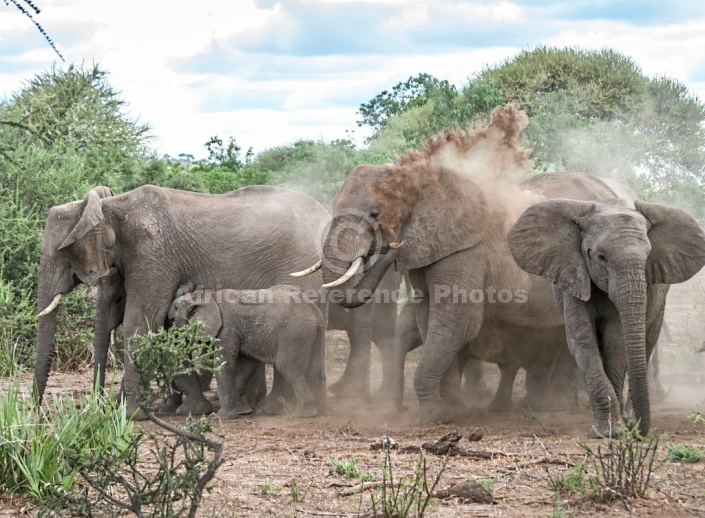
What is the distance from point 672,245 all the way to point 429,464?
2.42 meters

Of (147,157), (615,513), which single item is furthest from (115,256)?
(147,157)

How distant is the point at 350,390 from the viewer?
1031 centimetres

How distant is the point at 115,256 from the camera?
9.41 meters

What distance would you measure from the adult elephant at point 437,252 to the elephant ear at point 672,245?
1360 millimetres

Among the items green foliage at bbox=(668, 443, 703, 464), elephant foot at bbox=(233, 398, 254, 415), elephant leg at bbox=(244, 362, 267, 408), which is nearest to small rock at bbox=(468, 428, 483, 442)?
green foliage at bbox=(668, 443, 703, 464)

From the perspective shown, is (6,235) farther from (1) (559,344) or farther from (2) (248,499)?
(2) (248,499)

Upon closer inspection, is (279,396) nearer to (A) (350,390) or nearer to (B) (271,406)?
(B) (271,406)

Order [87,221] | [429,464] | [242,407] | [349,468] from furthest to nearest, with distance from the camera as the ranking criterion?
[242,407], [87,221], [429,464], [349,468]

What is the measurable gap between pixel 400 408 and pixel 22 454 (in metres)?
3.97

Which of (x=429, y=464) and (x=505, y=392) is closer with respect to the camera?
(x=429, y=464)

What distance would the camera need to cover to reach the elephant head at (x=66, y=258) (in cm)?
917

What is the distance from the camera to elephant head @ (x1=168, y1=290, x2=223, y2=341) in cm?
909

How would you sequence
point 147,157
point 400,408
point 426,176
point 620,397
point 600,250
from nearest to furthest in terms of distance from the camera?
point 600,250 → point 620,397 → point 426,176 → point 400,408 → point 147,157

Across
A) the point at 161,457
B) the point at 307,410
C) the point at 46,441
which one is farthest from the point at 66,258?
the point at 161,457
